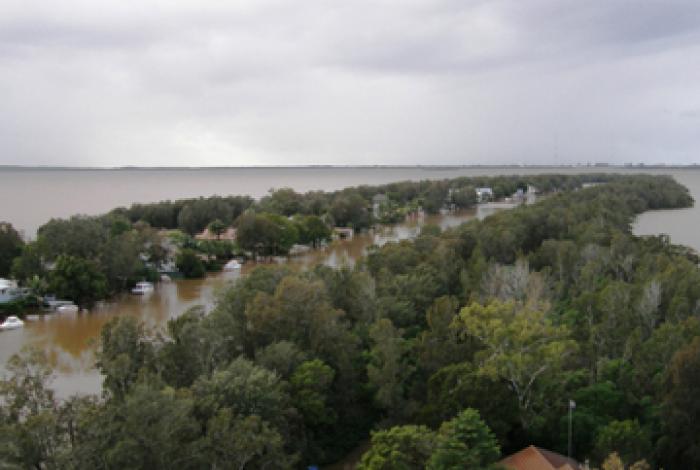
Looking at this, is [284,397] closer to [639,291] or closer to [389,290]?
[389,290]

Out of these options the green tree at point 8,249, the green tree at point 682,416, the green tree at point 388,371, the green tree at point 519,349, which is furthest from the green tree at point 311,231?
the green tree at point 682,416

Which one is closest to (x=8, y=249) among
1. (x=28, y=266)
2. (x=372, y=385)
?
(x=28, y=266)

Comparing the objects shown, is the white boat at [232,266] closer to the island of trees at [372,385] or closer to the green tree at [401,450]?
the island of trees at [372,385]

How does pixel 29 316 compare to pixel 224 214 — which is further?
pixel 224 214

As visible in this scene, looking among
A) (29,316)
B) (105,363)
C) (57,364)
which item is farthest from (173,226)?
(105,363)

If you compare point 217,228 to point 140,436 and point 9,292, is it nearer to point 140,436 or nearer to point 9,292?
point 9,292

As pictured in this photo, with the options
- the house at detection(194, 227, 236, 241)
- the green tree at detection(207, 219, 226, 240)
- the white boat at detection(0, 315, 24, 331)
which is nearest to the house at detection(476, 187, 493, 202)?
the house at detection(194, 227, 236, 241)
